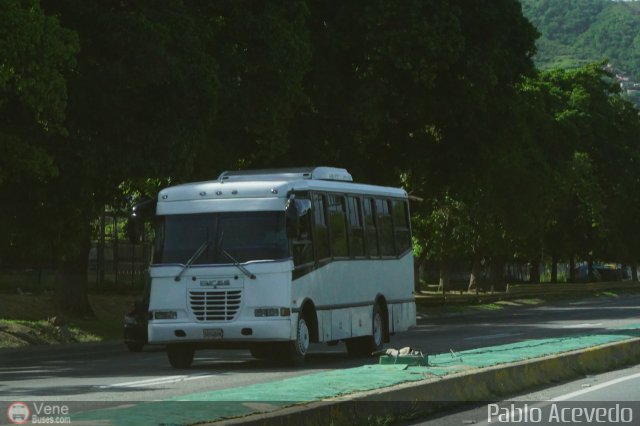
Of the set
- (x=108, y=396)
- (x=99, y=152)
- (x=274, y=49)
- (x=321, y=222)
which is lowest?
(x=108, y=396)

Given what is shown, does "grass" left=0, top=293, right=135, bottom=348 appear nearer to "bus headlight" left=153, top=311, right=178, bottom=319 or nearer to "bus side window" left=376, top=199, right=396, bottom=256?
"bus headlight" left=153, top=311, right=178, bottom=319

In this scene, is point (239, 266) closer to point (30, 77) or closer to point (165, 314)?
point (165, 314)

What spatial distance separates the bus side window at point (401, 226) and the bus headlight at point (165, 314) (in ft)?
22.4

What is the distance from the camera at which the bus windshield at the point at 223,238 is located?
22.7 m

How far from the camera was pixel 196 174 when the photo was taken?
37.8m

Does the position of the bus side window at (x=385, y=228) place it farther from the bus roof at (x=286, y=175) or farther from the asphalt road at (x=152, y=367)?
the asphalt road at (x=152, y=367)

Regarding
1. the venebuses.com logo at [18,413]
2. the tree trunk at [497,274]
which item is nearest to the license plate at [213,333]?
the venebuses.com logo at [18,413]

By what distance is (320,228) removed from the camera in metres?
24.2

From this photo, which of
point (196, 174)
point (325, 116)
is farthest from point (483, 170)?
point (196, 174)

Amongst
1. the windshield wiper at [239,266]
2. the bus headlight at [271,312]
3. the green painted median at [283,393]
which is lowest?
the green painted median at [283,393]

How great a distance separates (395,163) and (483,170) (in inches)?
111

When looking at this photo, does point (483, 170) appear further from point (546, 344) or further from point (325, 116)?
point (546, 344)

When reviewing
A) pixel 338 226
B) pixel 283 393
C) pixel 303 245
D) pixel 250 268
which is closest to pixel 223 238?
pixel 250 268

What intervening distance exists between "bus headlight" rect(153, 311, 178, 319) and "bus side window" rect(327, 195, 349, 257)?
3.40 meters
